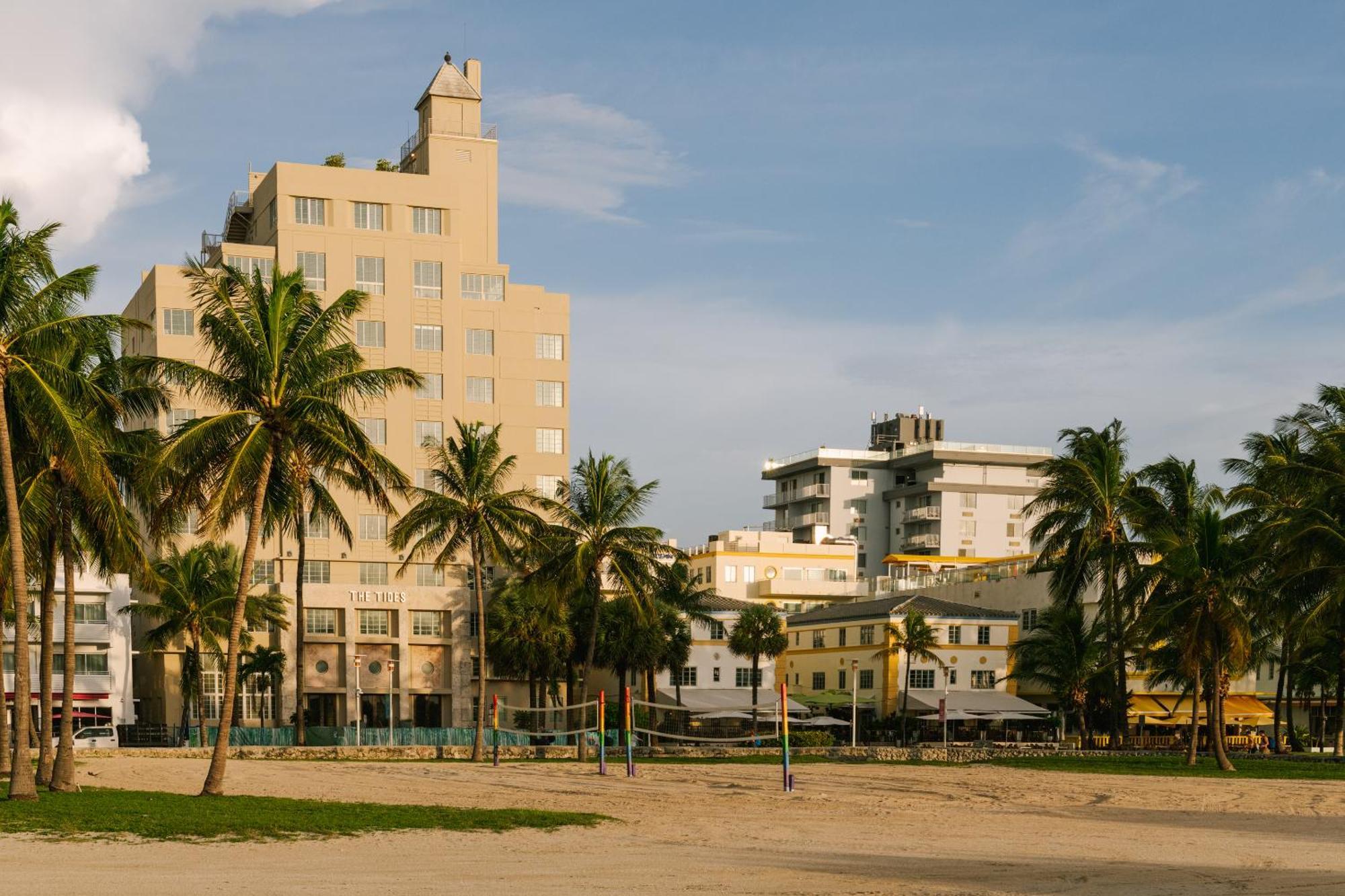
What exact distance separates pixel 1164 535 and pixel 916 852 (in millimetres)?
32960

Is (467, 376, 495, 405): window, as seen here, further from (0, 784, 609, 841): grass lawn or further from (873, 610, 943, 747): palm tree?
(0, 784, 609, 841): grass lawn

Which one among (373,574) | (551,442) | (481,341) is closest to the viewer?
(373,574)

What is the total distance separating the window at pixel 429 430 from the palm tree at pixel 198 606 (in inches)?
605

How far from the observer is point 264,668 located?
78.4 metres

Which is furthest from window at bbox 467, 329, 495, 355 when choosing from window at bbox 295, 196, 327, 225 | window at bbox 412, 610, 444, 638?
window at bbox 412, 610, 444, 638

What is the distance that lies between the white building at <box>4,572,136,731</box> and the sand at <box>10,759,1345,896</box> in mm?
36641

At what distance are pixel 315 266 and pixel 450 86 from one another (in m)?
16.1

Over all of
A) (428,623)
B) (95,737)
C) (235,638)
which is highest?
(235,638)

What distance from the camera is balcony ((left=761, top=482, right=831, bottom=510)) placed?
150500 mm

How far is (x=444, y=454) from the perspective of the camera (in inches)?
2569

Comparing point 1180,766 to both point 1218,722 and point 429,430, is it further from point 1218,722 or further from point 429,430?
point 429,430

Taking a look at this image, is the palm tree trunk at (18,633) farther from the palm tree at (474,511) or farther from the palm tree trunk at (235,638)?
the palm tree at (474,511)

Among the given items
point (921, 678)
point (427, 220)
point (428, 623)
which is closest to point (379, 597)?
point (428, 623)

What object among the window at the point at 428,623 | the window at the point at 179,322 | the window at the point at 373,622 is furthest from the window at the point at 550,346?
the window at the point at 179,322
